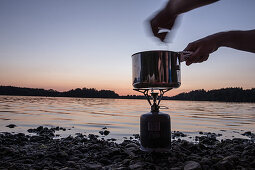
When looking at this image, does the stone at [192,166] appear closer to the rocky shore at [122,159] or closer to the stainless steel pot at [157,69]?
the rocky shore at [122,159]

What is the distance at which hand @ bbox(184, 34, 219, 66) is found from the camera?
3.13 m

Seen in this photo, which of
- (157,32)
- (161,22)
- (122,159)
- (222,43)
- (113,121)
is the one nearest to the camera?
(161,22)

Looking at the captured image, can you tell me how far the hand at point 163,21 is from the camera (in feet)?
8.42

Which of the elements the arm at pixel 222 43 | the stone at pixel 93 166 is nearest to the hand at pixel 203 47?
the arm at pixel 222 43

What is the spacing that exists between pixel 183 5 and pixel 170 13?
0.22 metres

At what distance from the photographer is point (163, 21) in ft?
8.71

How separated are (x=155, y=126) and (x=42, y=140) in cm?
320

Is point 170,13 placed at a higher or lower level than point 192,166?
higher

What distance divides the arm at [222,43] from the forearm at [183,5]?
0.86 meters

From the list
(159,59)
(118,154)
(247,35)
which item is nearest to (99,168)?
(118,154)

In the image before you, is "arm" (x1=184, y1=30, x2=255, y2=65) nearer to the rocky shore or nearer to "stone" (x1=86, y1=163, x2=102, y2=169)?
the rocky shore

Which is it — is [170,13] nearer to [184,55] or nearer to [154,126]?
[184,55]

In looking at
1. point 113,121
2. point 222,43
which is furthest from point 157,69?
point 113,121

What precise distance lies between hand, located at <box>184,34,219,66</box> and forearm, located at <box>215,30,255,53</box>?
8 cm
